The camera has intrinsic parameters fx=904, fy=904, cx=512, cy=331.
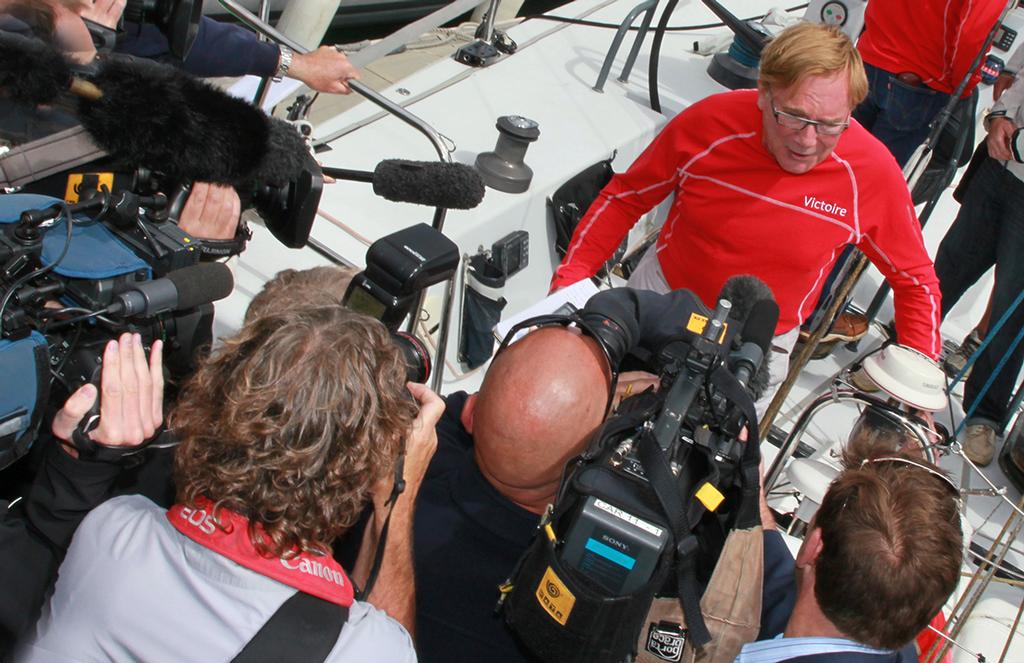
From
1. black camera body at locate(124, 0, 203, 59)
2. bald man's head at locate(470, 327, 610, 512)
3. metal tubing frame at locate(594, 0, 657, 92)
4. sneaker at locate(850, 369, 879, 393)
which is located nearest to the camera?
bald man's head at locate(470, 327, 610, 512)

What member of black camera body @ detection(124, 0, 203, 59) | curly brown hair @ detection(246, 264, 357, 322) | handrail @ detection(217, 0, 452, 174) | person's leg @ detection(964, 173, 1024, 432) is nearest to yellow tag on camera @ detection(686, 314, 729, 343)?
curly brown hair @ detection(246, 264, 357, 322)

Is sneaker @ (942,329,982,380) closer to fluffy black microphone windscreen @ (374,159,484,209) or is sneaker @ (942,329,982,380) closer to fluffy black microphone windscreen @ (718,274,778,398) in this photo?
fluffy black microphone windscreen @ (718,274,778,398)

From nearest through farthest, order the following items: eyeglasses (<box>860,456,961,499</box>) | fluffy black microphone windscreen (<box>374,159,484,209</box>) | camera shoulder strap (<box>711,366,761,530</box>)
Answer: camera shoulder strap (<box>711,366,761,530</box>) → eyeglasses (<box>860,456,961,499</box>) → fluffy black microphone windscreen (<box>374,159,484,209</box>)

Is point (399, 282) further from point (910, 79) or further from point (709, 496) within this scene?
point (910, 79)

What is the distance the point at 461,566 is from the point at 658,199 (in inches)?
57.5

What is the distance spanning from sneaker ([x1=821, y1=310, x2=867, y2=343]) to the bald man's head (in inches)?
89.9

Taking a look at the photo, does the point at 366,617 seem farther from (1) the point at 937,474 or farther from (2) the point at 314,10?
(2) the point at 314,10

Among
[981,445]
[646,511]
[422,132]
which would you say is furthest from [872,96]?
[646,511]

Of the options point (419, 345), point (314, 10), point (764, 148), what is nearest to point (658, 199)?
point (764, 148)

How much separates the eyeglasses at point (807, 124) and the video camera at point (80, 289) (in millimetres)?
1424

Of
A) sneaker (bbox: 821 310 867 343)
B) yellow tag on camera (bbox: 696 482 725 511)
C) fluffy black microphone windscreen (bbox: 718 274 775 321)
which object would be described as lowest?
sneaker (bbox: 821 310 867 343)

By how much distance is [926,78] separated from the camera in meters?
3.43

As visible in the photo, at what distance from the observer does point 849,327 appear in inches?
135

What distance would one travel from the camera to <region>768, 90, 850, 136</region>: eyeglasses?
218 cm
